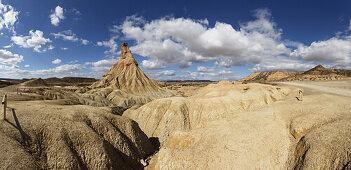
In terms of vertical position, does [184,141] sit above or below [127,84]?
below

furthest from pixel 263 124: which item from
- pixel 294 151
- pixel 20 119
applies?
pixel 20 119

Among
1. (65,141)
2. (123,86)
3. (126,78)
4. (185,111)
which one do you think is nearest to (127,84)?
(123,86)

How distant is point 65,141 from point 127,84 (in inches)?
2573

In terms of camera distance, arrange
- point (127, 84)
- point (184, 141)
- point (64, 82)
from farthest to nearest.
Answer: point (64, 82) → point (127, 84) → point (184, 141)

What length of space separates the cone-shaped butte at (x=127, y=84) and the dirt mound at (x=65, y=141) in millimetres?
44654

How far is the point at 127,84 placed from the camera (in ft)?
244

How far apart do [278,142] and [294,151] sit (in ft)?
4.22

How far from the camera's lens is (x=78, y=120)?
13211 mm

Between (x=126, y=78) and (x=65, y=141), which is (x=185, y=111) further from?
(x=126, y=78)

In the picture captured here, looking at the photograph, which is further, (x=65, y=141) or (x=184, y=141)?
(x=184, y=141)

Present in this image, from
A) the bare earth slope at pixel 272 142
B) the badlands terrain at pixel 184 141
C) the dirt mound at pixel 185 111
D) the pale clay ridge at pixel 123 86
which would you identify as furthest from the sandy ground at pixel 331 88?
the pale clay ridge at pixel 123 86

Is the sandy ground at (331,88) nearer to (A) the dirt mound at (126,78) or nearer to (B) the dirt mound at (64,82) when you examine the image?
(A) the dirt mound at (126,78)

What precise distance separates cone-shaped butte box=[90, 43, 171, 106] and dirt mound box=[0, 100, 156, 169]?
4465 centimetres

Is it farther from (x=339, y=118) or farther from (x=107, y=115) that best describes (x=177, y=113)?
(x=339, y=118)
